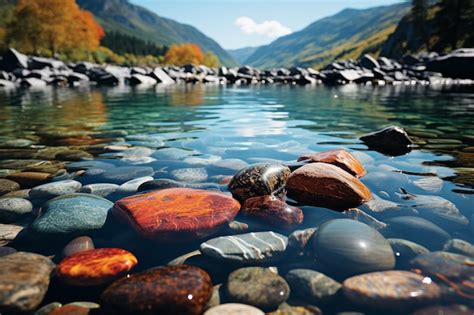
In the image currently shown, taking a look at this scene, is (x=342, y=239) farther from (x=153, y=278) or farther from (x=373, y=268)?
(x=153, y=278)

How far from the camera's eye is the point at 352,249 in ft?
7.64

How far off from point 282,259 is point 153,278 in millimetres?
948

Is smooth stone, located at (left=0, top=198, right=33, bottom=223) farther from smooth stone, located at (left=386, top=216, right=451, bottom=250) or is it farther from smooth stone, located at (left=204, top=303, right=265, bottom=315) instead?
smooth stone, located at (left=386, top=216, right=451, bottom=250)

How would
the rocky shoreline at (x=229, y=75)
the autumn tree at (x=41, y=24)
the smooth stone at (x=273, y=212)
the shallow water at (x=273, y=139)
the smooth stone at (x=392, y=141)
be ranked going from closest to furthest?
→ 1. the smooth stone at (x=273, y=212)
2. the shallow water at (x=273, y=139)
3. the smooth stone at (x=392, y=141)
4. the rocky shoreline at (x=229, y=75)
5. the autumn tree at (x=41, y=24)

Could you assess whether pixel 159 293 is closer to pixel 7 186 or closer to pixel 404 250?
pixel 404 250

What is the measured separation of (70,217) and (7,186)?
1.52 meters

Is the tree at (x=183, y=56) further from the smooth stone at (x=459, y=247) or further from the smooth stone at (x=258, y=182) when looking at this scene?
the smooth stone at (x=459, y=247)

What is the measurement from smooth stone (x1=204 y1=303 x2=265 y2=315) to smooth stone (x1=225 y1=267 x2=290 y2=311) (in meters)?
0.08

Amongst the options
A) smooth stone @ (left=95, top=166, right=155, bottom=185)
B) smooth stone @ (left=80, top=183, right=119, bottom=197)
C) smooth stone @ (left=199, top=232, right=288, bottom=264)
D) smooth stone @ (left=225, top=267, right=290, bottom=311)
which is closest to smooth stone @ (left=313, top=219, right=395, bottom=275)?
smooth stone @ (left=199, top=232, right=288, bottom=264)

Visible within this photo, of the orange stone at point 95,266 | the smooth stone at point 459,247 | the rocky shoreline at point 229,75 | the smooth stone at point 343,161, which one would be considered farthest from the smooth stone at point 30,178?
the rocky shoreline at point 229,75

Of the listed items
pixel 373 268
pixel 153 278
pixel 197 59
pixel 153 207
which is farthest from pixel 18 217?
pixel 197 59

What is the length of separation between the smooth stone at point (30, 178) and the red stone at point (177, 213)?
60.7 inches

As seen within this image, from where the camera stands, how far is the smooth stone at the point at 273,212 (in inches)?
117

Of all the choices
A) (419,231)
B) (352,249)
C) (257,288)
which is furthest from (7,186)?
(419,231)
